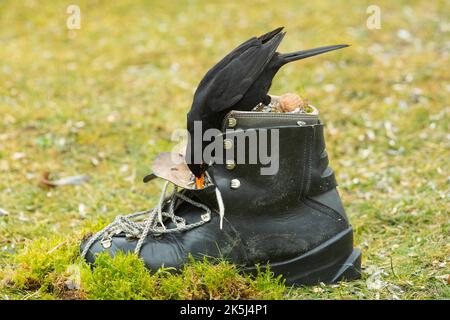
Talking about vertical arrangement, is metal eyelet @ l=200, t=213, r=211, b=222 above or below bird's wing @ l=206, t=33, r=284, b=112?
below

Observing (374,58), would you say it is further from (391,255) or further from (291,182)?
(291,182)

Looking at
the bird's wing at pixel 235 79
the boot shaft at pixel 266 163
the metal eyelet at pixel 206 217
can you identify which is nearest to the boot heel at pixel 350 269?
the boot shaft at pixel 266 163

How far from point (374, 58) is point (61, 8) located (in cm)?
489

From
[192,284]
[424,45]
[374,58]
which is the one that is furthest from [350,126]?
[192,284]

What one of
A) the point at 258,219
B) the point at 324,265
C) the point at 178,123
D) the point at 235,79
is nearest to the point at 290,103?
the point at 235,79

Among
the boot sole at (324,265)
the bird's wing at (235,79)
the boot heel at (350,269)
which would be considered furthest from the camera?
the boot heel at (350,269)

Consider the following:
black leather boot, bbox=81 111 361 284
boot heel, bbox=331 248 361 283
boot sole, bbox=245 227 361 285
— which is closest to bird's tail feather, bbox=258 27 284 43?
black leather boot, bbox=81 111 361 284

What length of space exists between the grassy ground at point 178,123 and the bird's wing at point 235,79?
0.69 metres

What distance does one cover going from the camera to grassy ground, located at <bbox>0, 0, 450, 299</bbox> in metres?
2.83

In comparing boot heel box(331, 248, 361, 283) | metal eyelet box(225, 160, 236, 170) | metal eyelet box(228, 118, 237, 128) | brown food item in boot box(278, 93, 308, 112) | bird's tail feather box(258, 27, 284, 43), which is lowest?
boot heel box(331, 248, 361, 283)

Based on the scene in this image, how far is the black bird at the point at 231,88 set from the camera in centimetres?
268

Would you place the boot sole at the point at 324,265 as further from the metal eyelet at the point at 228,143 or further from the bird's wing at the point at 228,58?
the bird's wing at the point at 228,58

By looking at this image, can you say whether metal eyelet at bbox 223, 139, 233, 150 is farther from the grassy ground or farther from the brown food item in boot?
the grassy ground

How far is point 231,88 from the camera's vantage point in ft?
8.82
